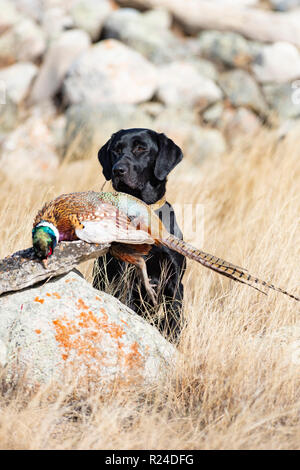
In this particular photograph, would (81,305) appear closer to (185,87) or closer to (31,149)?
(31,149)

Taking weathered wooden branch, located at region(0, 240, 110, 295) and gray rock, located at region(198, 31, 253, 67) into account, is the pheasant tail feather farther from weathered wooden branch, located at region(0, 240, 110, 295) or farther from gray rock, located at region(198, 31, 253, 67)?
gray rock, located at region(198, 31, 253, 67)

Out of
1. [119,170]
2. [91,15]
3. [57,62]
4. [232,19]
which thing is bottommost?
[57,62]

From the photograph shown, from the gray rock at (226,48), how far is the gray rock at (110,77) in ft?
7.04

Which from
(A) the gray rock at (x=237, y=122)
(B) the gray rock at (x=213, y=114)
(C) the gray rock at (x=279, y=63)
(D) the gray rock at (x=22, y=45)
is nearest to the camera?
(A) the gray rock at (x=237, y=122)

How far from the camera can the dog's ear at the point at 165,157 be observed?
3316 millimetres

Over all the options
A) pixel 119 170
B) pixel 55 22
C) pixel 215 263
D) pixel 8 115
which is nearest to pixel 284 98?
pixel 8 115

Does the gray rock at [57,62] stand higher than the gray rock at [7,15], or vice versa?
the gray rock at [7,15]

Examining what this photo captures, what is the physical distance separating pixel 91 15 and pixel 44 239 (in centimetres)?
1149

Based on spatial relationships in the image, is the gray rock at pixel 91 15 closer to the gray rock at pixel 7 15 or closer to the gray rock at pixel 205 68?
→ the gray rock at pixel 7 15

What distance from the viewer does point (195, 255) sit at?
2.53m

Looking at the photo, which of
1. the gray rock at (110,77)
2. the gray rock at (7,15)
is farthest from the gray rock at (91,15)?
the gray rock at (110,77)

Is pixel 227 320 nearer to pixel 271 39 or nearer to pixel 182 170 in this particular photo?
pixel 182 170

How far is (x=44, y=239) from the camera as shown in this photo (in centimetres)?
231
